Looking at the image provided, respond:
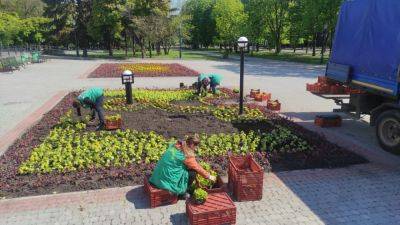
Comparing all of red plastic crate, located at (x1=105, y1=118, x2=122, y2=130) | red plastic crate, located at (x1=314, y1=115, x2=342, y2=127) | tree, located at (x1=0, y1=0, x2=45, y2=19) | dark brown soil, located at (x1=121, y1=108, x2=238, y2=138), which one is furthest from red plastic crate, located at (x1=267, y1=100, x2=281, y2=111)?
tree, located at (x1=0, y1=0, x2=45, y2=19)

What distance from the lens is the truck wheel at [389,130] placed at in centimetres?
915

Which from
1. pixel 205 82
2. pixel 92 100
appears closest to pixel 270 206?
pixel 92 100

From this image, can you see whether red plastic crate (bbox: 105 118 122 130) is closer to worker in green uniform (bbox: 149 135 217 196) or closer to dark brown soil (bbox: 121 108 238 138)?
dark brown soil (bbox: 121 108 238 138)

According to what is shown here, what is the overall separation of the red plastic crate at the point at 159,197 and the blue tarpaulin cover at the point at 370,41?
19.3 feet

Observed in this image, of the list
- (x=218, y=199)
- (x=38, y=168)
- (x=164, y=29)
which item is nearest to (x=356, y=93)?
(x=218, y=199)

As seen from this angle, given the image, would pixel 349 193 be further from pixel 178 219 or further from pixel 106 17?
pixel 106 17

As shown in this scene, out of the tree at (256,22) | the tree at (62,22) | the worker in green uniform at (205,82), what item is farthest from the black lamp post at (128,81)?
the tree at (256,22)

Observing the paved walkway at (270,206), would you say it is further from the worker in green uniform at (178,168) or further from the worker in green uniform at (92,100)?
the worker in green uniform at (92,100)

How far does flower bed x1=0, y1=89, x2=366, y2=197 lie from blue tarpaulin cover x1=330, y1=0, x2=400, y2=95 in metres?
2.07

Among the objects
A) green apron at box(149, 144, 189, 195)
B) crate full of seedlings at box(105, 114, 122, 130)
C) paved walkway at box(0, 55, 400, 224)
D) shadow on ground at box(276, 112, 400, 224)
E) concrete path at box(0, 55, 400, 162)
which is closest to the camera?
paved walkway at box(0, 55, 400, 224)

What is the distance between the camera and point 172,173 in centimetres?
652

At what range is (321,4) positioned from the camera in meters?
39.7

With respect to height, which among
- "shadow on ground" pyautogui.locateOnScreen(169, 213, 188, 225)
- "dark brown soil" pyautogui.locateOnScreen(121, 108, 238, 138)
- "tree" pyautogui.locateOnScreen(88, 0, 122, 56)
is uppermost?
"tree" pyautogui.locateOnScreen(88, 0, 122, 56)

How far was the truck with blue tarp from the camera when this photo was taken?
891 cm
